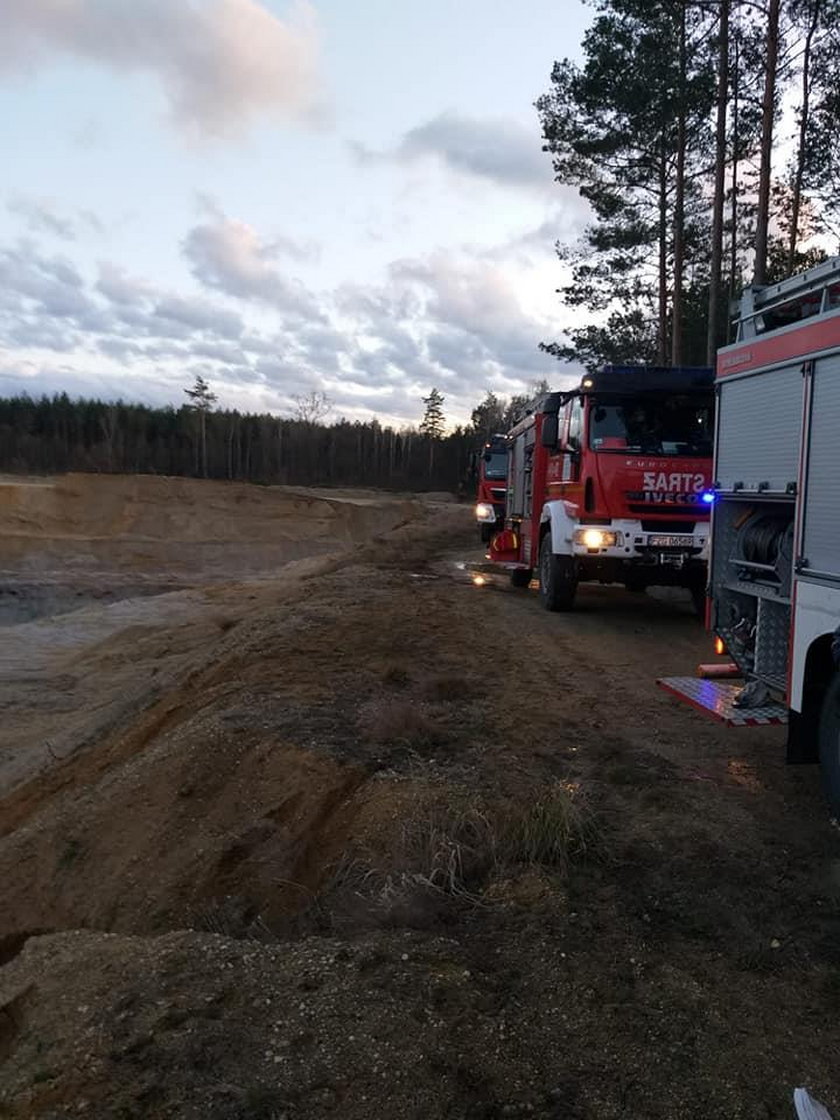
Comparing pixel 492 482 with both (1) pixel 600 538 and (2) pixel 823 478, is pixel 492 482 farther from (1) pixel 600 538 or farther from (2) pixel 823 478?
(2) pixel 823 478

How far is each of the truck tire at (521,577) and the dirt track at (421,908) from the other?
7202 millimetres

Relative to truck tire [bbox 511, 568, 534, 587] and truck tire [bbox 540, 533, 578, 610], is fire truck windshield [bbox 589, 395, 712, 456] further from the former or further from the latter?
truck tire [bbox 511, 568, 534, 587]

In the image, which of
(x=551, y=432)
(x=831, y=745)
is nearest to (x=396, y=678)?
(x=831, y=745)

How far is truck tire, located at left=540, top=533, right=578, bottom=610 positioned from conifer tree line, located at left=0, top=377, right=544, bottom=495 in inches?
1887

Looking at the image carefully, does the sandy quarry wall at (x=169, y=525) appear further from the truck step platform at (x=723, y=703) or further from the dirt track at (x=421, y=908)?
the truck step platform at (x=723, y=703)

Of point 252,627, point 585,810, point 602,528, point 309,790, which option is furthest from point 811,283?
point 252,627

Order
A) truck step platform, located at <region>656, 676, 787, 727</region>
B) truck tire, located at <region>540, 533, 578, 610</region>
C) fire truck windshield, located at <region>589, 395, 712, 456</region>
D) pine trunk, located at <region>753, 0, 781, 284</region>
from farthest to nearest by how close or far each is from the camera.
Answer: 1. pine trunk, located at <region>753, 0, 781, 284</region>
2. truck tire, located at <region>540, 533, 578, 610</region>
3. fire truck windshield, located at <region>589, 395, 712, 456</region>
4. truck step platform, located at <region>656, 676, 787, 727</region>

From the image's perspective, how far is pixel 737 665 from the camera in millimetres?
6906

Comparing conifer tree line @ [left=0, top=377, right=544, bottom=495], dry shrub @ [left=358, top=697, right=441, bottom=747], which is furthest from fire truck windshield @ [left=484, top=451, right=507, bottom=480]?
conifer tree line @ [left=0, top=377, right=544, bottom=495]

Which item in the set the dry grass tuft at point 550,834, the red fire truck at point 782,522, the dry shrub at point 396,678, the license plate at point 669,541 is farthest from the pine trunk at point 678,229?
the dry grass tuft at point 550,834

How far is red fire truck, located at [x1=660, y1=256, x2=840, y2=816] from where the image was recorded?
5211mm

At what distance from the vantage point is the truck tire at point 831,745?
5051 mm

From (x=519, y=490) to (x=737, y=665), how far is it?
940 cm

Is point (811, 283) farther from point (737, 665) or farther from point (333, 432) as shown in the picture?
point (333, 432)
